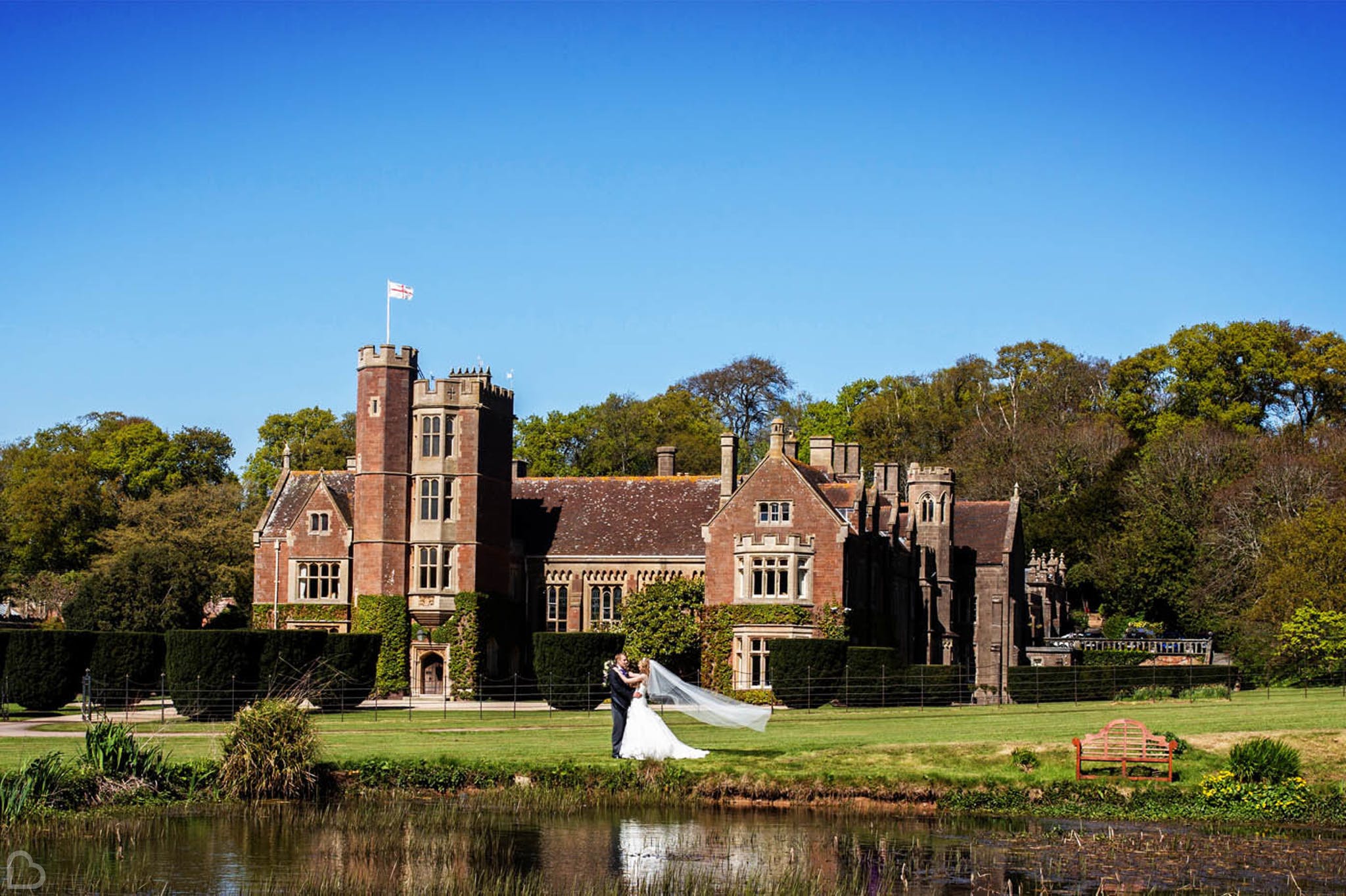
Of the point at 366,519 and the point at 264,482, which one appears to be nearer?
the point at 366,519

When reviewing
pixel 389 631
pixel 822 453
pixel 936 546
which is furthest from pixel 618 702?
pixel 936 546

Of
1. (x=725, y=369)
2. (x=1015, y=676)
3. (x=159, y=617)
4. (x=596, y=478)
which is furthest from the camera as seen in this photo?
(x=725, y=369)

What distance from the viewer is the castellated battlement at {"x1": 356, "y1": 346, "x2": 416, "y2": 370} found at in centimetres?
5253

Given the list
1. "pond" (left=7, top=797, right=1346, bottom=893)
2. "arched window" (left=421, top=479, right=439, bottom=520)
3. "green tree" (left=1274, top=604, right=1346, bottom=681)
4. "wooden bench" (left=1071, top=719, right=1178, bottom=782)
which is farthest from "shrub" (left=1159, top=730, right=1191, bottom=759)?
"arched window" (left=421, top=479, right=439, bottom=520)

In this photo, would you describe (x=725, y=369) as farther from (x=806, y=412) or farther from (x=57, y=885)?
(x=57, y=885)

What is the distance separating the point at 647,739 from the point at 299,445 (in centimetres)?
6347

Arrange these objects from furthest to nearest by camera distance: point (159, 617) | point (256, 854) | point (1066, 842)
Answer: point (159, 617) → point (1066, 842) → point (256, 854)

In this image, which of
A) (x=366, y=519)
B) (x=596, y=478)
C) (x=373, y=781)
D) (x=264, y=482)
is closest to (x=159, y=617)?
(x=366, y=519)

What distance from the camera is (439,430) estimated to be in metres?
52.4

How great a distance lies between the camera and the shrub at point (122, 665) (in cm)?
4194

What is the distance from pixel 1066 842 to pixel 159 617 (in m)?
47.7

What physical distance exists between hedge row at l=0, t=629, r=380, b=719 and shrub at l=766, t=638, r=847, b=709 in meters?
11.4

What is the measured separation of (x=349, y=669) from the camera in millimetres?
43531

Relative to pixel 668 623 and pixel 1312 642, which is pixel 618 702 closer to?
pixel 668 623
